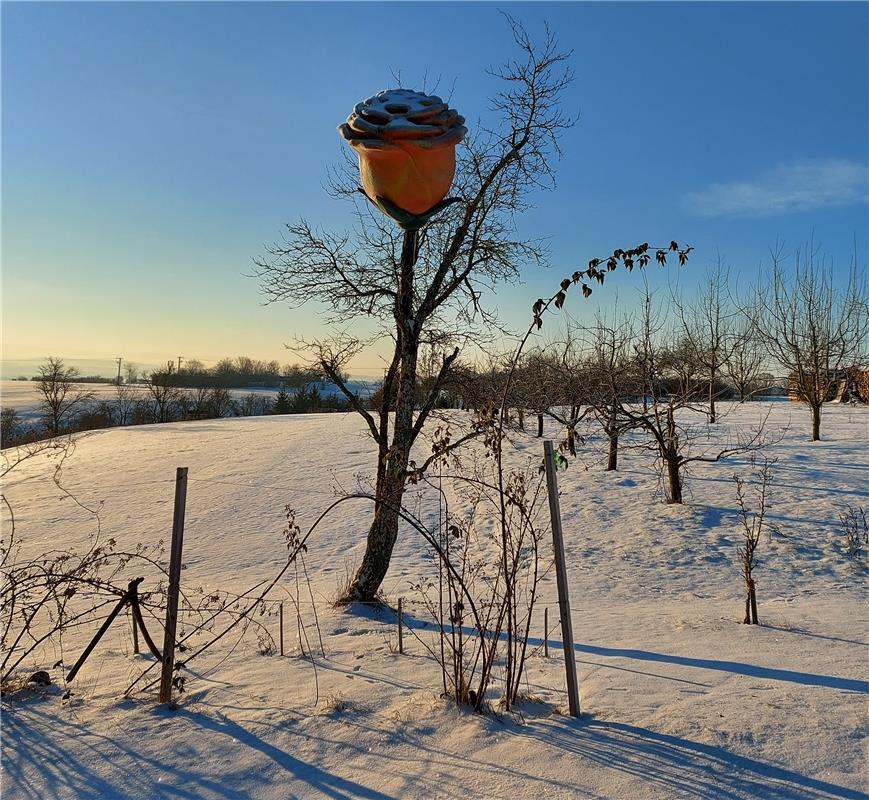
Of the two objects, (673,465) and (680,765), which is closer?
(680,765)

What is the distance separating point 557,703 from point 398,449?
3.17 meters

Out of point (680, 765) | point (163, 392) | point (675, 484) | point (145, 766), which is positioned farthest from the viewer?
point (163, 392)

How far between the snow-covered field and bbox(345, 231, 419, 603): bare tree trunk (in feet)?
1.43

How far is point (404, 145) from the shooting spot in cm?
249

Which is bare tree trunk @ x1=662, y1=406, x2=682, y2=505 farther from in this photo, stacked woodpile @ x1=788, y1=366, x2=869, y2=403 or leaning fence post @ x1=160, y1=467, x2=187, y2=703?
leaning fence post @ x1=160, y1=467, x2=187, y2=703

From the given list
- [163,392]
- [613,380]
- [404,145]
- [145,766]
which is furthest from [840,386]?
[163,392]

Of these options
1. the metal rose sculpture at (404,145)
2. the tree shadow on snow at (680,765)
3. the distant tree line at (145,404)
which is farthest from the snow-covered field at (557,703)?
the distant tree line at (145,404)

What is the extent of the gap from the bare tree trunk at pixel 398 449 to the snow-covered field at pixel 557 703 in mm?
435

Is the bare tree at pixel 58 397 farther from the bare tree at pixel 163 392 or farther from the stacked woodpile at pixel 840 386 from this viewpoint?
the stacked woodpile at pixel 840 386

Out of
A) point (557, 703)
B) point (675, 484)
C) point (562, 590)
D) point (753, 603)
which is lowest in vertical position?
point (753, 603)

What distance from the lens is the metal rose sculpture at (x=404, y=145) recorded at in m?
2.48

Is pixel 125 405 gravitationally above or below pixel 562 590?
above

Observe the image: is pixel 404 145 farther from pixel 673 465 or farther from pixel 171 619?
pixel 673 465

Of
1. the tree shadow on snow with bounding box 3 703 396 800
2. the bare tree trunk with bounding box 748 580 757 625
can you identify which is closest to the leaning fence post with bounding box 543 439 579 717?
the tree shadow on snow with bounding box 3 703 396 800
